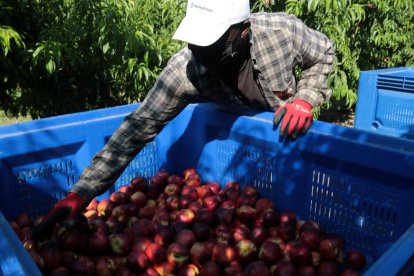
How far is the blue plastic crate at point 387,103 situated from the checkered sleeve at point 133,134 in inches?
76.7

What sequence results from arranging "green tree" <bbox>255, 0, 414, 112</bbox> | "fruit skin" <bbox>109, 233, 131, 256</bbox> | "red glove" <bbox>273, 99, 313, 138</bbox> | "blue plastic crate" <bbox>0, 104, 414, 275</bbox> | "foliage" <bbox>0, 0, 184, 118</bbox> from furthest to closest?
"green tree" <bbox>255, 0, 414, 112</bbox> → "foliage" <bbox>0, 0, 184, 118</bbox> → "fruit skin" <bbox>109, 233, 131, 256</bbox> → "red glove" <bbox>273, 99, 313, 138</bbox> → "blue plastic crate" <bbox>0, 104, 414, 275</bbox>

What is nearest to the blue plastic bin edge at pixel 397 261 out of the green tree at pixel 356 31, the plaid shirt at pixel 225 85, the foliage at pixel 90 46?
the plaid shirt at pixel 225 85

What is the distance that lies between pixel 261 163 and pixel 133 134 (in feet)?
2.37

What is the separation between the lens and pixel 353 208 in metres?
2.03

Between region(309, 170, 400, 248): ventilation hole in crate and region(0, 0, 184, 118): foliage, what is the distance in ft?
5.25

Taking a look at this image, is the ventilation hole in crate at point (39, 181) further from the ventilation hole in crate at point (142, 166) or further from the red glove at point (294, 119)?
the red glove at point (294, 119)

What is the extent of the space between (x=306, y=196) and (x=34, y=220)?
143cm

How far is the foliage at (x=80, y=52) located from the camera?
3.15 m

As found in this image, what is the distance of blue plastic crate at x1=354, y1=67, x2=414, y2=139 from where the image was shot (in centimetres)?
356

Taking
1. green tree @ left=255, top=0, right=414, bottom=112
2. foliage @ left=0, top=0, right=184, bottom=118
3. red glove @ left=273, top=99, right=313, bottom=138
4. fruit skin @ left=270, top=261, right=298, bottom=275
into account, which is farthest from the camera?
green tree @ left=255, top=0, right=414, bottom=112

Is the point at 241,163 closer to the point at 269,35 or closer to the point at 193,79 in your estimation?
the point at 193,79

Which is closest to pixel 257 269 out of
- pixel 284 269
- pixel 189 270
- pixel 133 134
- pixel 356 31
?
pixel 284 269

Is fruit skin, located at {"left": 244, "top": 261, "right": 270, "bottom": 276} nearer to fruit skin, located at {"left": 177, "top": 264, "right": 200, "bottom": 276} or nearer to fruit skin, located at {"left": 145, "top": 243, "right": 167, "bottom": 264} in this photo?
fruit skin, located at {"left": 177, "top": 264, "right": 200, "bottom": 276}

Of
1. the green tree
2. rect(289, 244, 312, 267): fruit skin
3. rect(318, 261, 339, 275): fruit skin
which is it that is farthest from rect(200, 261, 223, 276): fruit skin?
the green tree
